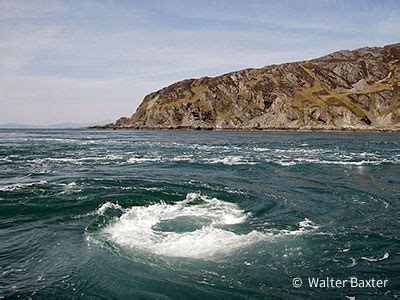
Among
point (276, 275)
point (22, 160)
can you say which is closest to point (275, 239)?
point (276, 275)

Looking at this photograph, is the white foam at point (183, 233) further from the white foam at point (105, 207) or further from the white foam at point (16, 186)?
the white foam at point (16, 186)

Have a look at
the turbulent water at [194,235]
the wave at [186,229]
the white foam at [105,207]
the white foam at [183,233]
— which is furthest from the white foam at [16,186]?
the white foam at [183,233]

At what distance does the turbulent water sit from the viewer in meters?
14.6

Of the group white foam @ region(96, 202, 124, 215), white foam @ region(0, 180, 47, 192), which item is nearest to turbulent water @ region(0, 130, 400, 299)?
white foam @ region(96, 202, 124, 215)

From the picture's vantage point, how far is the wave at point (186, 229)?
18234 mm

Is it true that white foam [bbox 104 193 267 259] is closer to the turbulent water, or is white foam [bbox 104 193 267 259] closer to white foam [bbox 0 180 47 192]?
the turbulent water

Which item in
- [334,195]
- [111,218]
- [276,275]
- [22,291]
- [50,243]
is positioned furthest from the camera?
[334,195]

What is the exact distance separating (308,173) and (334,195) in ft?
37.3

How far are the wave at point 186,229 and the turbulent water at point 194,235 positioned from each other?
7cm

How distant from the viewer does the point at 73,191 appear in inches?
1210

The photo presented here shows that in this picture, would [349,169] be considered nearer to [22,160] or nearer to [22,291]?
[22,291]

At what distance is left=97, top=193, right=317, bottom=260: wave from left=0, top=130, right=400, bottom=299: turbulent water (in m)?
0.07

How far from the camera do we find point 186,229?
70.3 feet

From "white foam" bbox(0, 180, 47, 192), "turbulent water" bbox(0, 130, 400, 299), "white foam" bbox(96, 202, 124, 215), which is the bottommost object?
"turbulent water" bbox(0, 130, 400, 299)
